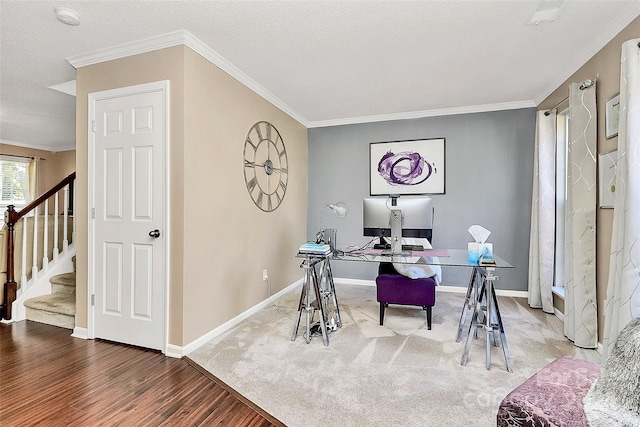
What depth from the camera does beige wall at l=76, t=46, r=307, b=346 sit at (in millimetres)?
2420

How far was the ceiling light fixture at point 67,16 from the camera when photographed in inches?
79.9

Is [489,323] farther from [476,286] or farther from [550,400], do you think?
[550,400]

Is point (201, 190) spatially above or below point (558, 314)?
Answer: above

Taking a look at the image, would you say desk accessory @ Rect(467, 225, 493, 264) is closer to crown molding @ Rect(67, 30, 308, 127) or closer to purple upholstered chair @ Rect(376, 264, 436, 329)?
purple upholstered chair @ Rect(376, 264, 436, 329)

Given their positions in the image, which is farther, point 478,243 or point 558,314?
point 558,314

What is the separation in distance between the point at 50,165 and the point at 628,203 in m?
8.70

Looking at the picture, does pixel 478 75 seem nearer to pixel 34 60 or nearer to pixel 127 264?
pixel 127 264

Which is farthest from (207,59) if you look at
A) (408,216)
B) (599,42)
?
(599,42)

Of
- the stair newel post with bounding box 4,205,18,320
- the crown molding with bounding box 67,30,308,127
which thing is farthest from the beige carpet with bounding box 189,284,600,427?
the crown molding with bounding box 67,30,308,127

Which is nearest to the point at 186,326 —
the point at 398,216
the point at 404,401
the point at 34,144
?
the point at 404,401

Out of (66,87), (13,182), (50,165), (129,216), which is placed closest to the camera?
(129,216)

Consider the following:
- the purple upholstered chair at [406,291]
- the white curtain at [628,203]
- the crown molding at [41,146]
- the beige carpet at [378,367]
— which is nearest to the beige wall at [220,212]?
the beige carpet at [378,367]

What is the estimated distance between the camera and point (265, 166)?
3.63m

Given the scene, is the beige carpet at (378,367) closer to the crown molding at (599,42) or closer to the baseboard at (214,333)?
the baseboard at (214,333)
